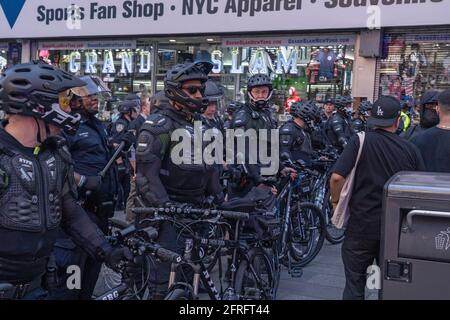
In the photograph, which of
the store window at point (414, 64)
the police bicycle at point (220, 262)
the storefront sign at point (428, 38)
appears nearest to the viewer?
the police bicycle at point (220, 262)

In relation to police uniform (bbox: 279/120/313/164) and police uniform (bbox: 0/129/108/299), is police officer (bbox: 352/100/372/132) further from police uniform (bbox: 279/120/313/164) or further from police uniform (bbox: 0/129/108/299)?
police uniform (bbox: 0/129/108/299)

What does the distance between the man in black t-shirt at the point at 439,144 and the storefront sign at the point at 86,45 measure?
12645 mm

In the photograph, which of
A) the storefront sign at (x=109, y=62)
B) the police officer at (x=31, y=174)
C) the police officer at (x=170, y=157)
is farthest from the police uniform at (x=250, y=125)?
the storefront sign at (x=109, y=62)

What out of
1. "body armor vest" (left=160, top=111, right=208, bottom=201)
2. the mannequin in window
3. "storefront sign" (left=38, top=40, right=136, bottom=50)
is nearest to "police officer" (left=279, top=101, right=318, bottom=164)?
"body armor vest" (left=160, top=111, right=208, bottom=201)

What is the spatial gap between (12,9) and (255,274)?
1661 cm

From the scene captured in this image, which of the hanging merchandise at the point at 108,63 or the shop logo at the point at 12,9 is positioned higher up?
the shop logo at the point at 12,9

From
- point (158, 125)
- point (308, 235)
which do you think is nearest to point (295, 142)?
point (308, 235)

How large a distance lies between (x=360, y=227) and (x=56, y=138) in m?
2.36

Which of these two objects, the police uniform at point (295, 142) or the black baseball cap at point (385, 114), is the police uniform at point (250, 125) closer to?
the police uniform at point (295, 142)

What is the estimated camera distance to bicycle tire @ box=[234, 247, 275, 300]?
4191 mm

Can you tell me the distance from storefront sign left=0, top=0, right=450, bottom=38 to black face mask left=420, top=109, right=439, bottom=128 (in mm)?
6707

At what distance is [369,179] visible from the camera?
13.4ft

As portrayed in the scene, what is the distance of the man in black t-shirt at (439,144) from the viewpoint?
454cm

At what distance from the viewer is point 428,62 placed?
12.3 metres
